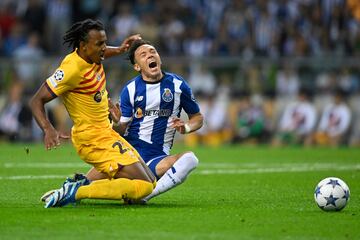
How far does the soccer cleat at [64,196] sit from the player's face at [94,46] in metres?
1.40

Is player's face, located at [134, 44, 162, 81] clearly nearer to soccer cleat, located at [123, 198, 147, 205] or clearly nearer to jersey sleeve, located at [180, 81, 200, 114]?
jersey sleeve, located at [180, 81, 200, 114]

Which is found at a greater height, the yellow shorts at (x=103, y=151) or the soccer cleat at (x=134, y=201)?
the yellow shorts at (x=103, y=151)

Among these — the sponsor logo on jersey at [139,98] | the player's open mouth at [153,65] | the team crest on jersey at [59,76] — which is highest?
the player's open mouth at [153,65]

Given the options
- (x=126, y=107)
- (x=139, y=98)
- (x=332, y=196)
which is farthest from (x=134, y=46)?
(x=332, y=196)

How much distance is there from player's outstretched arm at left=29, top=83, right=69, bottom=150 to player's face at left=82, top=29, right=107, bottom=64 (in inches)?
25.7

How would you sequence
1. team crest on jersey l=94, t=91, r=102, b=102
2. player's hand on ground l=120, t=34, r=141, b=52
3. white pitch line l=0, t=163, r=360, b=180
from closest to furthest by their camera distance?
1. team crest on jersey l=94, t=91, r=102, b=102
2. player's hand on ground l=120, t=34, r=141, b=52
3. white pitch line l=0, t=163, r=360, b=180

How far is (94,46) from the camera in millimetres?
10289

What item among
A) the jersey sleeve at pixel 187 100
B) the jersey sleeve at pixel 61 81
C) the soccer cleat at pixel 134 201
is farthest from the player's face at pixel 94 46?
the soccer cleat at pixel 134 201

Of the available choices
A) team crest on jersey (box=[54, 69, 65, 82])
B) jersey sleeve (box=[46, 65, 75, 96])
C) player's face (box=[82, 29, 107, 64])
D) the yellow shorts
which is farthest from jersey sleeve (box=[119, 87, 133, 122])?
team crest on jersey (box=[54, 69, 65, 82])

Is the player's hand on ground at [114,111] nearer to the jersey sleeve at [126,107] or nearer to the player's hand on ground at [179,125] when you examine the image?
the jersey sleeve at [126,107]

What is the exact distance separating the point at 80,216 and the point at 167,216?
88 centimetres

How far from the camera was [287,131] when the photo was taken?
1041 inches

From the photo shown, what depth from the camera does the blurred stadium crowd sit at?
85.6 ft

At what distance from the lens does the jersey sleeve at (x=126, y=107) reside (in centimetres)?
1137
